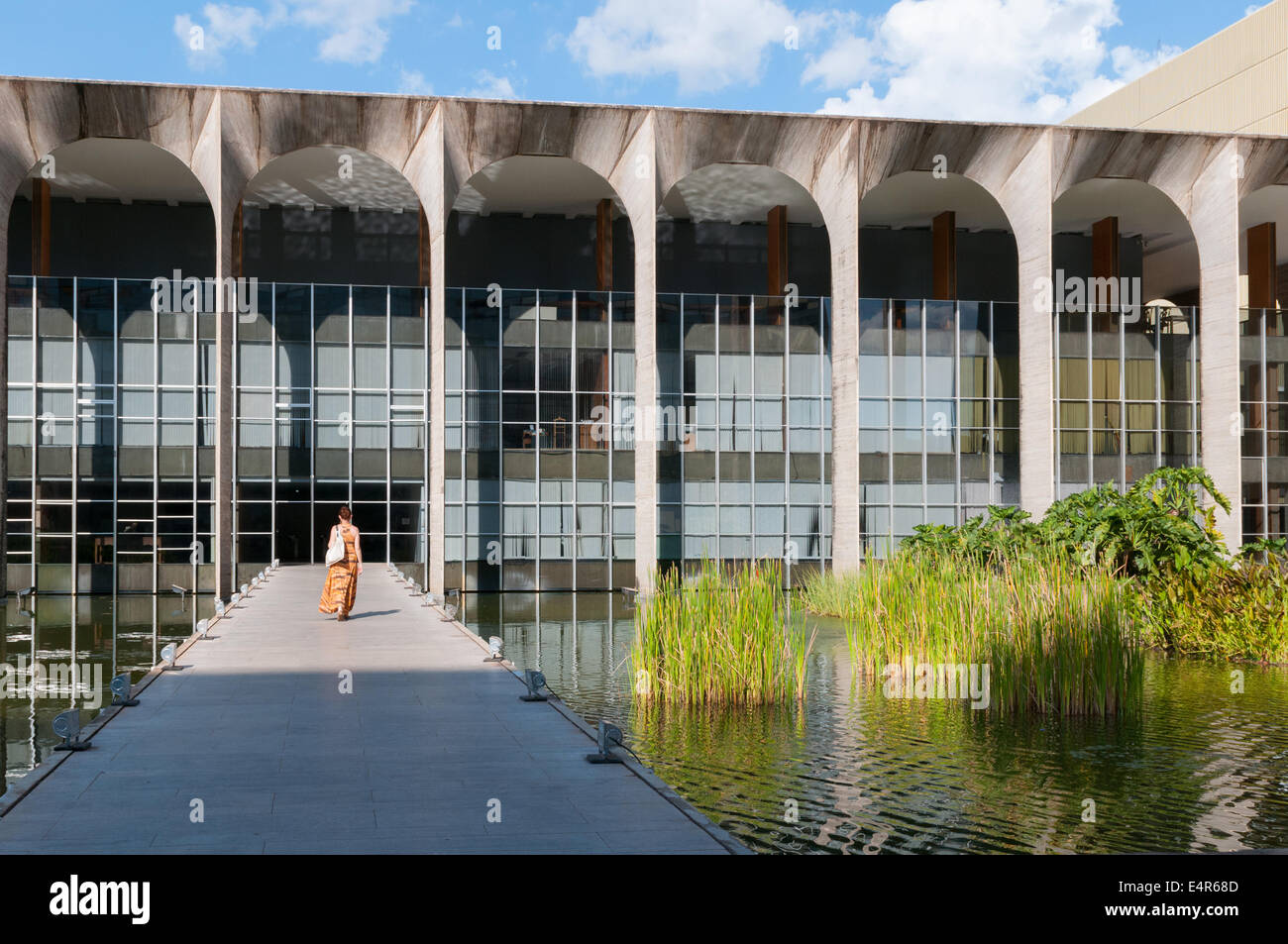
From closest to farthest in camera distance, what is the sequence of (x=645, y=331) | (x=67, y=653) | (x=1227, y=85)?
1. (x=67, y=653)
2. (x=645, y=331)
3. (x=1227, y=85)

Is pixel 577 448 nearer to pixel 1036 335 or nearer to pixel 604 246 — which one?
pixel 604 246

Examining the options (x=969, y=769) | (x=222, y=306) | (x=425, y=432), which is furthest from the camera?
(x=425, y=432)

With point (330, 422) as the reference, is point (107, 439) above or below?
below

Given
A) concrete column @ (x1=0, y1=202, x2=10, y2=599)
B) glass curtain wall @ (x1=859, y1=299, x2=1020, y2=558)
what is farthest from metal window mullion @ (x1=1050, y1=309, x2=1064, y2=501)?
concrete column @ (x1=0, y1=202, x2=10, y2=599)

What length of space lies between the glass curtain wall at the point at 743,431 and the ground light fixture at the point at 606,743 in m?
24.0

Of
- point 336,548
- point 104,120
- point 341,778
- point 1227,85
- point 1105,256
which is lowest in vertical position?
point 341,778

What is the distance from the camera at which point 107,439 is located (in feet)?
99.7

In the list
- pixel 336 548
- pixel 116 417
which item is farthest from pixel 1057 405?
pixel 116 417

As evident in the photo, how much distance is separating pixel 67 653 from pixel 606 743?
38.3 ft

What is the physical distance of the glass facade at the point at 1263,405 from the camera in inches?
1345

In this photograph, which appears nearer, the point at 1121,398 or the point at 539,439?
the point at 539,439

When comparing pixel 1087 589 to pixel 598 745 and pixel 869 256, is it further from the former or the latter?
pixel 869 256
